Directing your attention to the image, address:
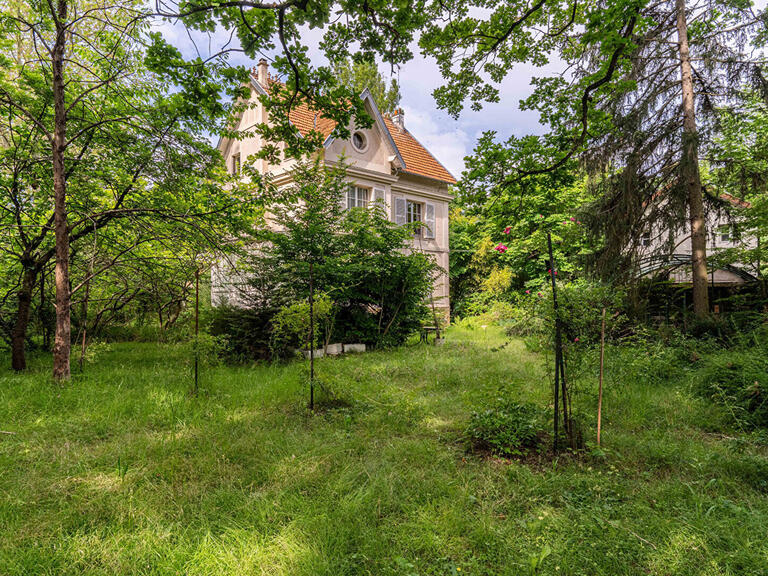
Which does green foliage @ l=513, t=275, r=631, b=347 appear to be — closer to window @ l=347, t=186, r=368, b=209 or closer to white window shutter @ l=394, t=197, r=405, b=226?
window @ l=347, t=186, r=368, b=209

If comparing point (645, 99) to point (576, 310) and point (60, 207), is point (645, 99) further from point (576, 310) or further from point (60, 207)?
point (60, 207)

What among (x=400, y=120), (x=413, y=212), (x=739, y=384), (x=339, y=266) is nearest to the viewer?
(x=739, y=384)

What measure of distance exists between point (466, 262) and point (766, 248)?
11.4 m

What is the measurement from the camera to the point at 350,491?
8.57 ft

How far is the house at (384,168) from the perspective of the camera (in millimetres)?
11781

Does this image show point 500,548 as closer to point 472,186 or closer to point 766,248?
point 472,186

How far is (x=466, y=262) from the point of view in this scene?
17281 mm

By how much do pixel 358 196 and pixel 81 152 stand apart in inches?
313

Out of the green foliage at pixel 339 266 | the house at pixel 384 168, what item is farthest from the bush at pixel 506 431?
the house at pixel 384 168

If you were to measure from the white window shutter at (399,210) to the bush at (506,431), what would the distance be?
10.3m

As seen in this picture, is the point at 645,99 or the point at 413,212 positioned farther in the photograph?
the point at 413,212

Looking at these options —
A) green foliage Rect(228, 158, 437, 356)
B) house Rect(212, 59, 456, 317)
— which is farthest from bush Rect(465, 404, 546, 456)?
house Rect(212, 59, 456, 317)

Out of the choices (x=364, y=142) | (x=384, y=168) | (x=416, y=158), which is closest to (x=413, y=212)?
(x=384, y=168)

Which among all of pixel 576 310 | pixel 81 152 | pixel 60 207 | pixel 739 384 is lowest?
pixel 739 384
